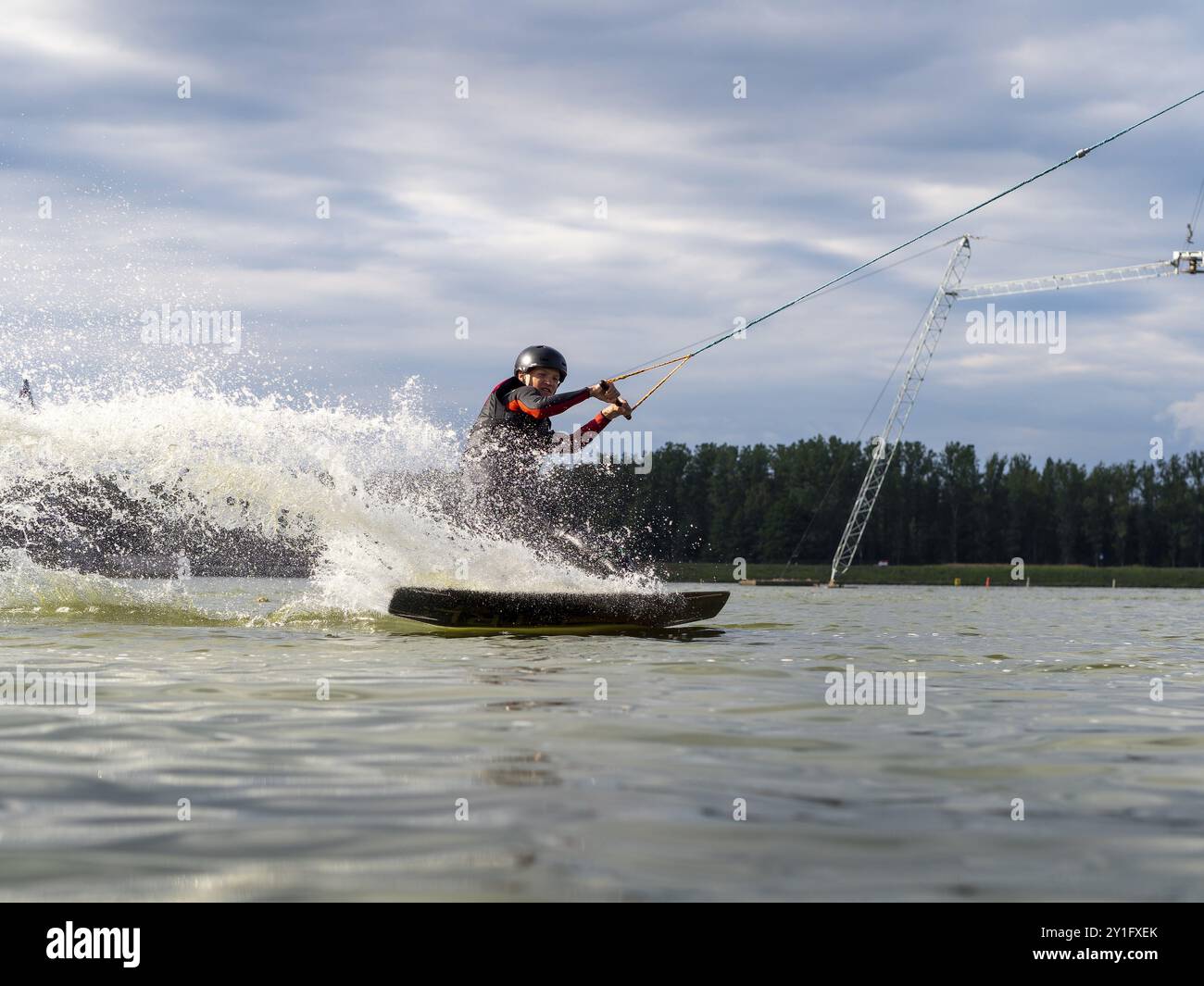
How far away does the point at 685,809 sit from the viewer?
4918mm

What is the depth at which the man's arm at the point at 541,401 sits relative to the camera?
1487 cm

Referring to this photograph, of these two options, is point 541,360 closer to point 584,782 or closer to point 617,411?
point 617,411

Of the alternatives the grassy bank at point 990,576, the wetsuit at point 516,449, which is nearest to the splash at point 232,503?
the wetsuit at point 516,449

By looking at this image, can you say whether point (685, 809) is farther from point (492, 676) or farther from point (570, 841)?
point (492, 676)

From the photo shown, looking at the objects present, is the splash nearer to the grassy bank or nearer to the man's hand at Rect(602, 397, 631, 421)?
the man's hand at Rect(602, 397, 631, 421)

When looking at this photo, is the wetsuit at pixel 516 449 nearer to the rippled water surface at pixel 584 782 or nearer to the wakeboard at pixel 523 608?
the wakeboard at pixel 523 608

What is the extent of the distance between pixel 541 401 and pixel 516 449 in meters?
0.73

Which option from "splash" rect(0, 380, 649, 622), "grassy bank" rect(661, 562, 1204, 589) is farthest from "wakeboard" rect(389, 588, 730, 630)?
"grassy bank" rect(661, 562, 1204, 589)

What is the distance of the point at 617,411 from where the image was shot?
1529cm

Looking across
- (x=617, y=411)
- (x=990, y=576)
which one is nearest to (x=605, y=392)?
(x=617, y=411)

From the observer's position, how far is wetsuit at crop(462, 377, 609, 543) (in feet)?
49.4

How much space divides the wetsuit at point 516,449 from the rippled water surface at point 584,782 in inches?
180

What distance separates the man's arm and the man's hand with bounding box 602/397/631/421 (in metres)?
0.40
